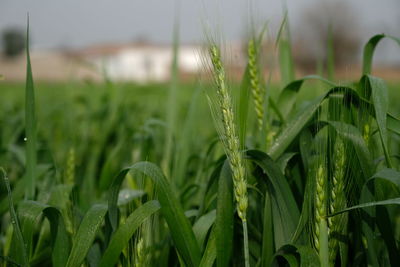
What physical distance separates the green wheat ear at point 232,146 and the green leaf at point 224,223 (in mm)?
98

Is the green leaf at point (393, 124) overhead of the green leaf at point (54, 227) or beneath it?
overhead

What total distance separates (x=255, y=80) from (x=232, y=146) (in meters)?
0.31

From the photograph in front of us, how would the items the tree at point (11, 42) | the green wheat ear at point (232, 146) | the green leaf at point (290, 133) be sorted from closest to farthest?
1. the green wheat ear at point (232, 146)
2. the green leaf at point (290, 133)
3. the tree at point (11, 42)

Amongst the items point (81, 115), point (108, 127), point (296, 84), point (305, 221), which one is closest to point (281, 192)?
point (305, 221)

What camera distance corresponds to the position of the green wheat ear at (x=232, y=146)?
668 mm

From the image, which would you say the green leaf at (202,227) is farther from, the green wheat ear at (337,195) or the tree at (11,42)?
the tree at (11,42)

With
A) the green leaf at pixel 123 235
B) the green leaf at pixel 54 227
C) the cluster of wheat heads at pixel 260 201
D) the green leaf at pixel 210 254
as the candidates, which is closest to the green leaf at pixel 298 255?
the cluster of wheat heads at pixel 260 201

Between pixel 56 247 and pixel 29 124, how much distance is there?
24 cm

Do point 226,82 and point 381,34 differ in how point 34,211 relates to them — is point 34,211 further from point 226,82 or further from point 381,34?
point 381,34

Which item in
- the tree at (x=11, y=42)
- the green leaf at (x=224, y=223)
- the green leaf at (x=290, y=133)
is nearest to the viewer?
the green leaf at (x=224, y=223)

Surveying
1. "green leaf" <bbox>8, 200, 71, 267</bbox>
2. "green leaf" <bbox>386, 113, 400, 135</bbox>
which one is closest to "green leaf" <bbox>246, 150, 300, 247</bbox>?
"green leaf" <bbox>386, 113, 400, 135</bbox>

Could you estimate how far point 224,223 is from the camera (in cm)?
78

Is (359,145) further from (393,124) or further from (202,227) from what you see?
(202,227)

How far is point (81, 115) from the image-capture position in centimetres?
250
